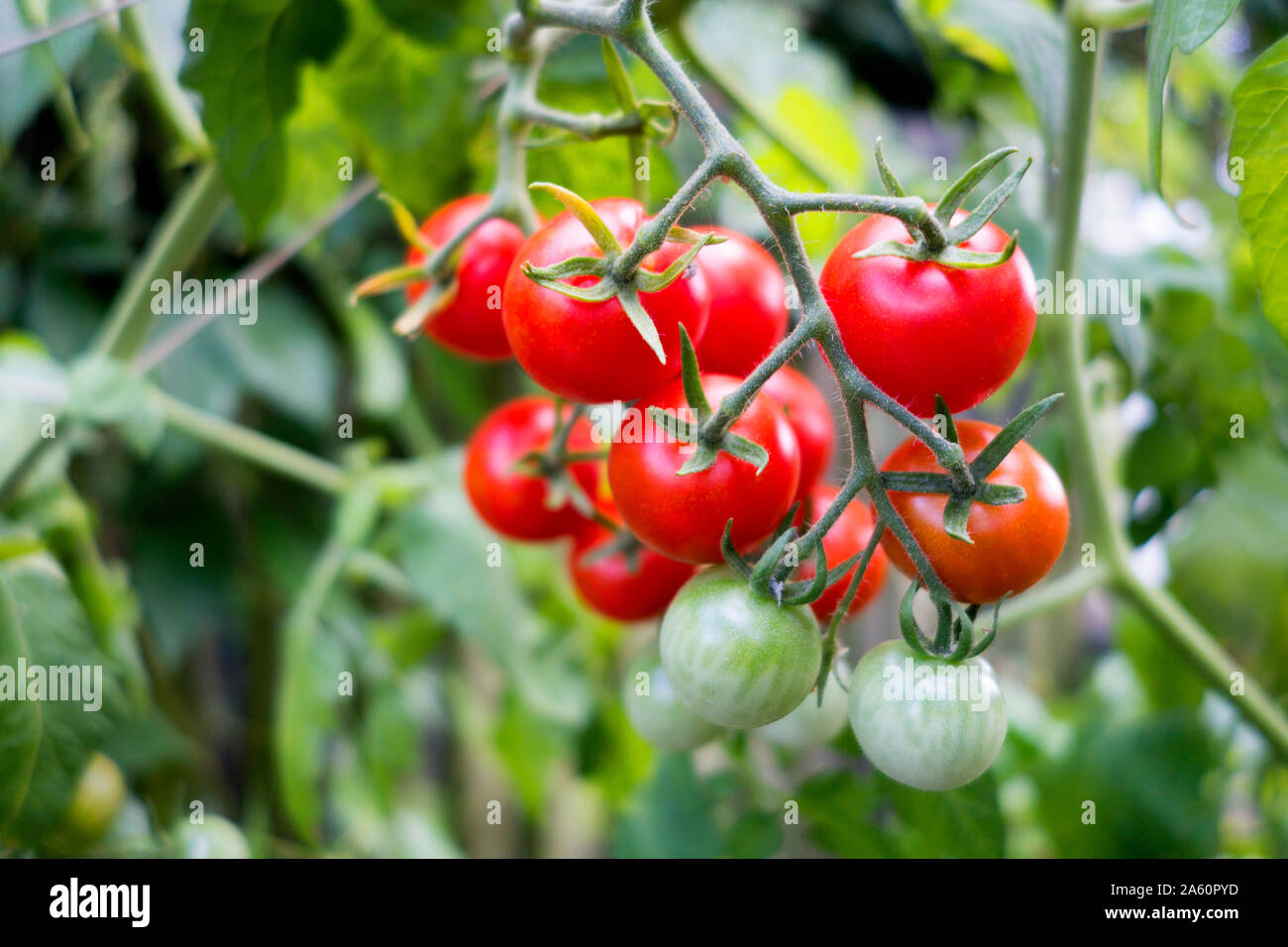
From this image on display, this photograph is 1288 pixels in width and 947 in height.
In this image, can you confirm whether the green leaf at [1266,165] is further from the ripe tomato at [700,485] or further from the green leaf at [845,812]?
the green leaf at [845,812]

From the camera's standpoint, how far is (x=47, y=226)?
2.97 ft

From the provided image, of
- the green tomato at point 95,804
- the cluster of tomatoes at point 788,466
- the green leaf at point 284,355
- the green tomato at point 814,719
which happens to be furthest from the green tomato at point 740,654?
the green leaf at point 284,355

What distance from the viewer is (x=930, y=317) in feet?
0.99

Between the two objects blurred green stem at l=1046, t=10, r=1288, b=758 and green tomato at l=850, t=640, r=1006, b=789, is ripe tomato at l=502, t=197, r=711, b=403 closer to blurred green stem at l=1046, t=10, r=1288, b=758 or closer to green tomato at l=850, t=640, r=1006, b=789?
green tomato at l=850, t=640, r=1006, b=789

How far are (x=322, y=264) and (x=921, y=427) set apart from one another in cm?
82

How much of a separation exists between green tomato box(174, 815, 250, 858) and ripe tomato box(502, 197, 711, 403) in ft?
1.41

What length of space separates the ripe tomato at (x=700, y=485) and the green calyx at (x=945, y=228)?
7cm

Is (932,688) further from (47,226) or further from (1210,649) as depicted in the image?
(47,226)

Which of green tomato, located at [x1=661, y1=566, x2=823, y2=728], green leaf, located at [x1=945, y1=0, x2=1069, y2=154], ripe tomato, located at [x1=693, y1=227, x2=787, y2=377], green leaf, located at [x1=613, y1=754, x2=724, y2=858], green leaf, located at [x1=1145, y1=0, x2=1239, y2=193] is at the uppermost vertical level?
green leaf, located at [x1=945, y1=0, x2=1069, y2=154]

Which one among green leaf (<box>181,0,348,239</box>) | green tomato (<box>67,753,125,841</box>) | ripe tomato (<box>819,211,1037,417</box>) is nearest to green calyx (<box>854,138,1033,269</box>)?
ripe tomato (<box>819,211,1037,417</box>)

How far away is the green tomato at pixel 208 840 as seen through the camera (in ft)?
1.94

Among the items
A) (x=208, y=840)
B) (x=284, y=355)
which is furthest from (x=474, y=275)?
(x=284, y=355)

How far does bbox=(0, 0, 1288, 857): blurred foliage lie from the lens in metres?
0.52

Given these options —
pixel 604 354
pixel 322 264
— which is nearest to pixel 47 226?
pixel 322 264
